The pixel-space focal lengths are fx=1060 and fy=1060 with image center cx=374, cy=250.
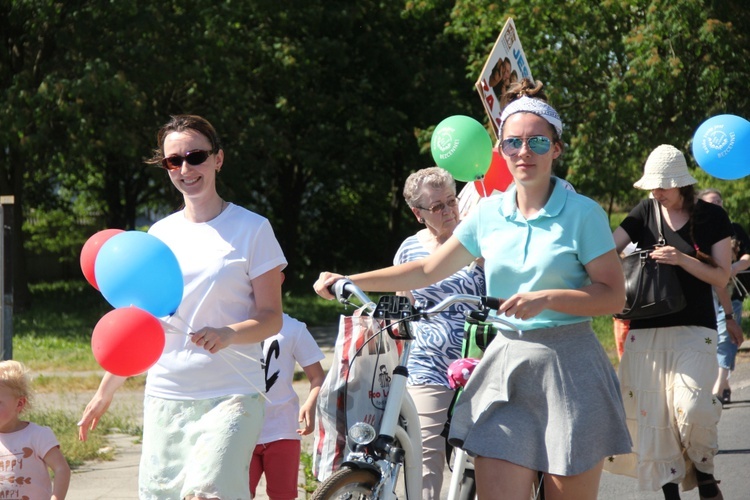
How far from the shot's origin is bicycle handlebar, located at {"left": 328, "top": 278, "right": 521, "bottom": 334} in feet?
11.0

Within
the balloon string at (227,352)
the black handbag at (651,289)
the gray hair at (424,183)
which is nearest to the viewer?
the balloon string at (227,352)

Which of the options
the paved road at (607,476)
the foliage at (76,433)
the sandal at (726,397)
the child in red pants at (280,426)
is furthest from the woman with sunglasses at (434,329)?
the sandal at (726,397)

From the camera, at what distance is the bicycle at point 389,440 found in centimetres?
349

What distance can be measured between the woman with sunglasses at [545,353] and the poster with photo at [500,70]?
2481 mm

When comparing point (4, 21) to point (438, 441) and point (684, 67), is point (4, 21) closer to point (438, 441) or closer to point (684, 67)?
point (684, 67)

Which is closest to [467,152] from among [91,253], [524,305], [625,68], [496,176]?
[496,176]

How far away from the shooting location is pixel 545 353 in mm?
3498

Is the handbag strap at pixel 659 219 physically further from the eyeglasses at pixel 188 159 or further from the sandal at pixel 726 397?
the sandal at pixel 726 397

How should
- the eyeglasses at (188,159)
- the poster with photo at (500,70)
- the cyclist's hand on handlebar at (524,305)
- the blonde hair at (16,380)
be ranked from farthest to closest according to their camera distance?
the poster with photo at (500,70) → the blonde hair at (16,380) → the eyeglasses at (188,159) → the cyclist's hand on handlebar at (524,305)

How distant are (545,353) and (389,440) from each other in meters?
0.64

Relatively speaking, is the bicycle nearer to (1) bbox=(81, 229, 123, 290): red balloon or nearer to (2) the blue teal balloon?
(1) bbox=(81, 229, 123, 290): red balloon

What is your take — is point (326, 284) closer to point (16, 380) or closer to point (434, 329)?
point (434, 329)

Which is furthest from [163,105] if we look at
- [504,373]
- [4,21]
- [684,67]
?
[504,373]

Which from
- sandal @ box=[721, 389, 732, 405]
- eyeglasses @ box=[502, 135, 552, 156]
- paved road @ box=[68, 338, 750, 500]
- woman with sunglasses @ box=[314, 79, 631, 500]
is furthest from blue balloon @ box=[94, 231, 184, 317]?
sandal @ box=[721, 389, 732, 405]
